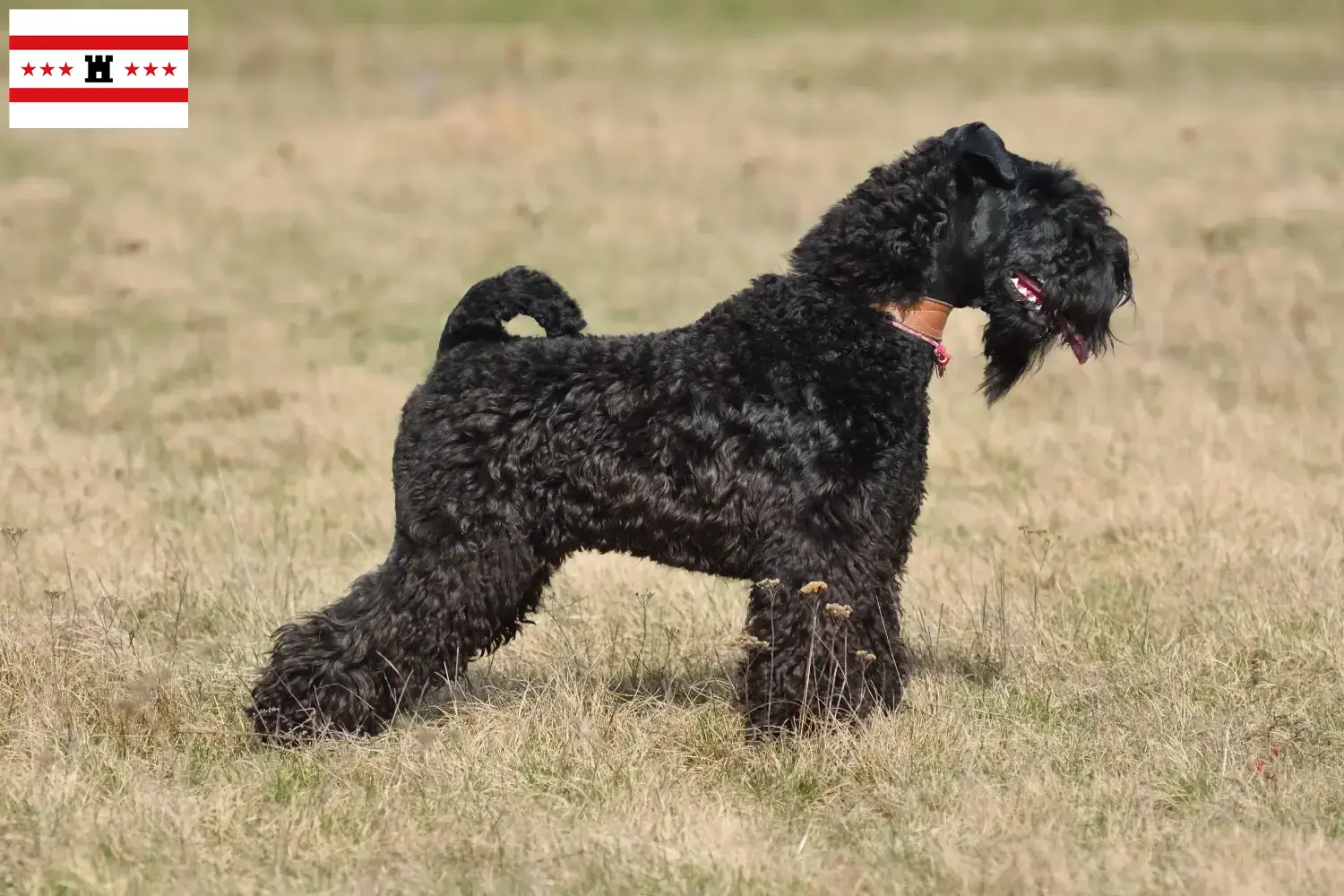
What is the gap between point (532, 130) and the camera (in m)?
26.4

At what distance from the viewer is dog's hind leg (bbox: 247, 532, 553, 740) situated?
613cm

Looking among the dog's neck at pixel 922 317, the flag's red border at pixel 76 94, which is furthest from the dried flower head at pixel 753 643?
the flag's red border at pixel 76 94

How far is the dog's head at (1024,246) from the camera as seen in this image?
6.25 meters

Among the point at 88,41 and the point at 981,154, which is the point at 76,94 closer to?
the point at 88,41

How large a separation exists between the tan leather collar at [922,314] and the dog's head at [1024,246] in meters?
0.06

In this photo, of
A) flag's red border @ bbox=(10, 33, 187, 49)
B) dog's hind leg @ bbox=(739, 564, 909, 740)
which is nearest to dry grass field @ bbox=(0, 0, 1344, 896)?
dog's hind leg @ bbox=(739, 564, 909, 740)

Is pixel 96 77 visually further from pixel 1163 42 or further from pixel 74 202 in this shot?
pixel 1163 42

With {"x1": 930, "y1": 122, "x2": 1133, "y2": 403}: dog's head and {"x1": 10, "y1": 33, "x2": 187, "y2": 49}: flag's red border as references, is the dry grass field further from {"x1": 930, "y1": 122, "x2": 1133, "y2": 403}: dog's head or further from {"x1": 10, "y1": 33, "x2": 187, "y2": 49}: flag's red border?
{"x1": 10, "y1": 33, "x2": 187, "y2": 49}: flag's red border

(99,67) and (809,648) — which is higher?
(99,67)

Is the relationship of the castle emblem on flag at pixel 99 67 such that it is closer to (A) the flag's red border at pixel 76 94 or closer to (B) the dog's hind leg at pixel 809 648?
(A) the flag's red border at pixel 76 94

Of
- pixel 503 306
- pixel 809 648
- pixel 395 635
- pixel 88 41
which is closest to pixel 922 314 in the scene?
pixel 809 648

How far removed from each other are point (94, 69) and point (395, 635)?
639 inches

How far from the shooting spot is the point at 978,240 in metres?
6.29

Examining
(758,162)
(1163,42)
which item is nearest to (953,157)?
(758,162)
